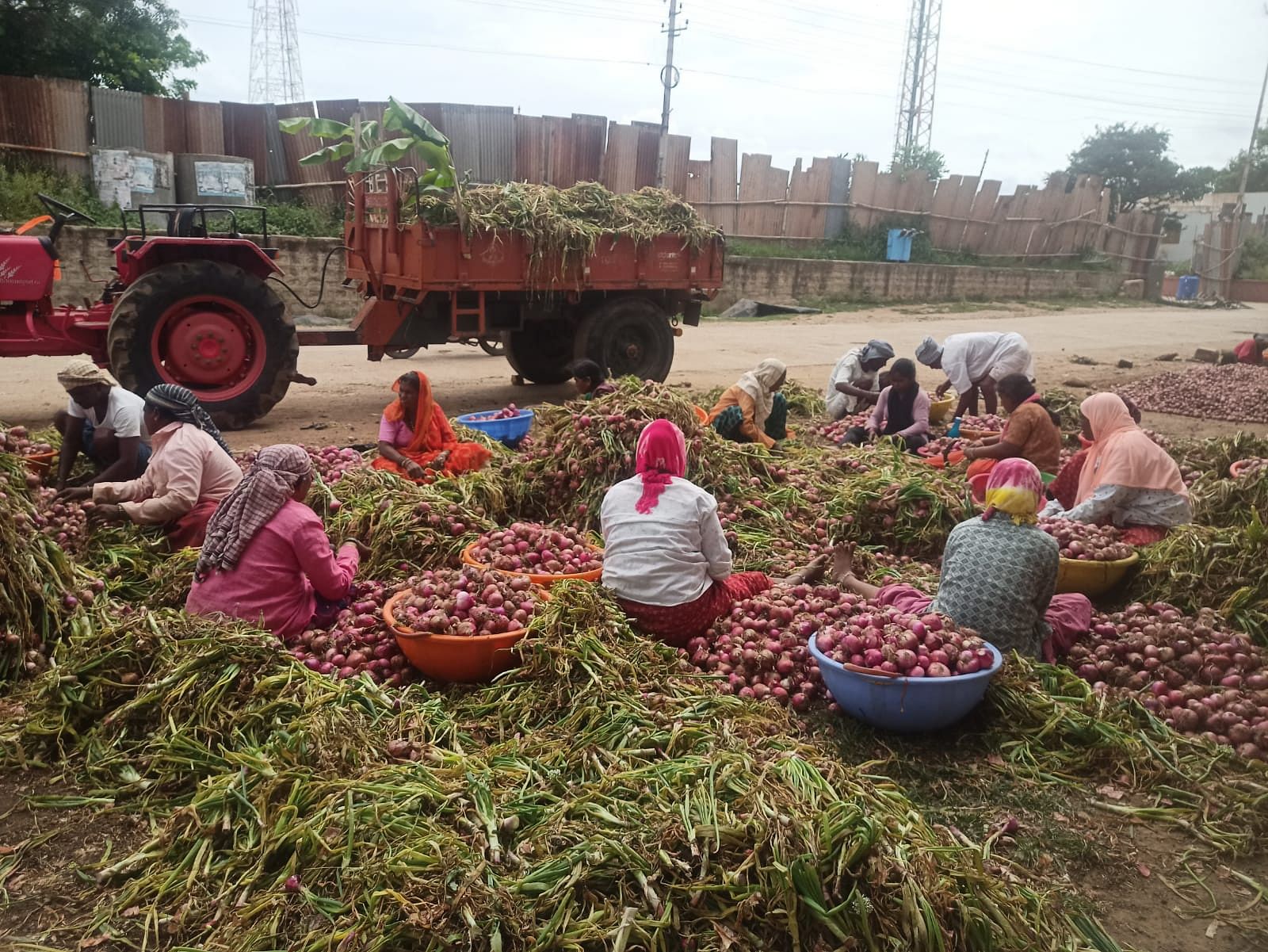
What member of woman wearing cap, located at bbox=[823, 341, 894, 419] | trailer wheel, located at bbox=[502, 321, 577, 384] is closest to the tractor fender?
trailer wheel, located at bbox=[502, 321, 577, 384]

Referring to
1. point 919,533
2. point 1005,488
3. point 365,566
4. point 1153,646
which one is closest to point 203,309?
point 365,566

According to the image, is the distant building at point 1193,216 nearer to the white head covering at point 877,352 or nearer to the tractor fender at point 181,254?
the white head covering at point 877,352

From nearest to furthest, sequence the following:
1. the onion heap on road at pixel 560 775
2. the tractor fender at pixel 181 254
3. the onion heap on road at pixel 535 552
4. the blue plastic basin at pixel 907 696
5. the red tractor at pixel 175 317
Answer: the onion heap on road at pixel 560 775
the blue plastic basin at pixel 907 696
the onion heap on road at pixel 535 552
the red tractor at pixel 175 317
the tractor fender at pixel 181 254

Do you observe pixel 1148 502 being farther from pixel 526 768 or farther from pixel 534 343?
pixel 534 343

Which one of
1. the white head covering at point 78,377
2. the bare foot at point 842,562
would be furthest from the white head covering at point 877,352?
the white head covering at point 78,377

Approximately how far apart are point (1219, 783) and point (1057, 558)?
3.26 feet

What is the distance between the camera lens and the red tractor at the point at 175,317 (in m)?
7.62

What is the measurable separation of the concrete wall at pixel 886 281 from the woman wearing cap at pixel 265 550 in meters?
17.0

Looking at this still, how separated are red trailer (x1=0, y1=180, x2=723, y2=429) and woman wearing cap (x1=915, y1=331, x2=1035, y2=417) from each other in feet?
9.76

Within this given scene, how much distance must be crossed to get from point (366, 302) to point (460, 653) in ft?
21.2

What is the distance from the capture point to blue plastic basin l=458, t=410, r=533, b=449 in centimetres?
742

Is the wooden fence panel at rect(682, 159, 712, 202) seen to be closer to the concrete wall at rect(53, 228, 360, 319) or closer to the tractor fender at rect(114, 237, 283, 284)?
the concrete wall at rect(53, 228, 360, 319)

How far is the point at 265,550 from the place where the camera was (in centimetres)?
385

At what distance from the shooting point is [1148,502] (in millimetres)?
5328
